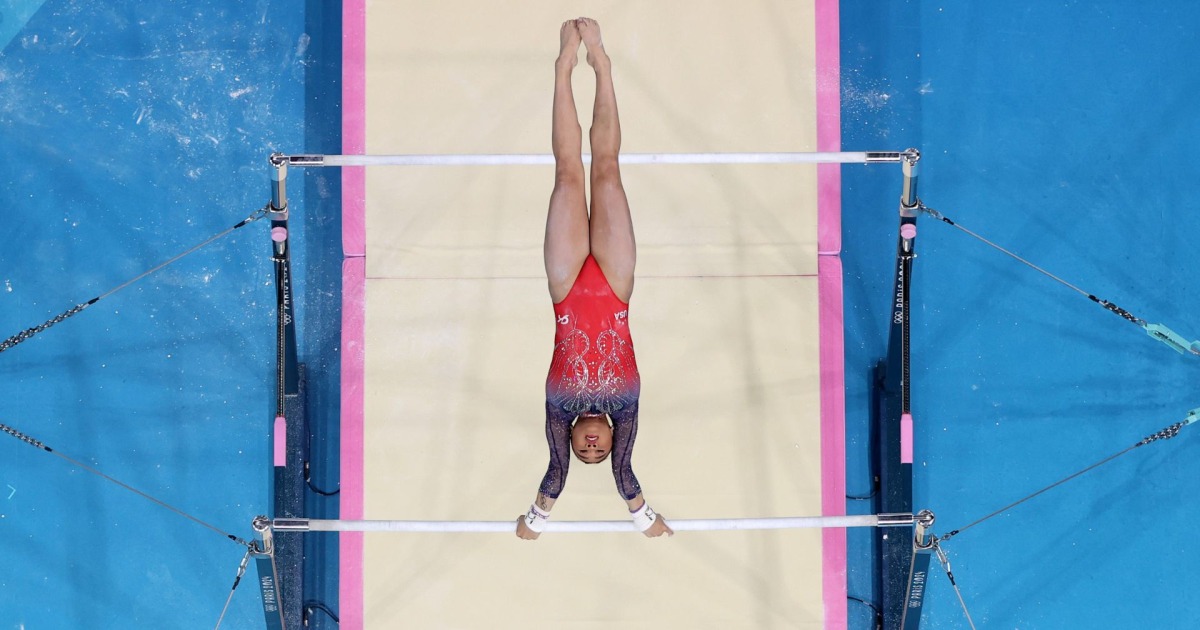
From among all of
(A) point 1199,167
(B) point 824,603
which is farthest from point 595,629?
(A) point 1199,167

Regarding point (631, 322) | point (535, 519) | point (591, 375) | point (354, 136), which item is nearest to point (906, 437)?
point (631, 322)

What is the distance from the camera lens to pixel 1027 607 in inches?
189

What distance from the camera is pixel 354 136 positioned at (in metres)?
4.82

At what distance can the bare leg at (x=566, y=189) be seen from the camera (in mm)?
3697

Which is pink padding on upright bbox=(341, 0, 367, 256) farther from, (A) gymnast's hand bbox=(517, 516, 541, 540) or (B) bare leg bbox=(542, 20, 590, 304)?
(A) gymnast's hand bbox=(517, 516, 541, 540)

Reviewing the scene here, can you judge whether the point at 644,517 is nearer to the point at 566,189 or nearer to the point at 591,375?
the point at 591,375

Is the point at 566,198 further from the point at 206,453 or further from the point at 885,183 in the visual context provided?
the point at 206,453

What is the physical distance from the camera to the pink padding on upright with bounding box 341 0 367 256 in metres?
4.81

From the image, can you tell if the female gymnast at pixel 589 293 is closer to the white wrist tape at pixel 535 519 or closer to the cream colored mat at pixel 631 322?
the white wrist tape at pixel 535 519

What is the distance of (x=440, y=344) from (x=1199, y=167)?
3.82m

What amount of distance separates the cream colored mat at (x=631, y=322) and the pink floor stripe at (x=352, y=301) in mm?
54

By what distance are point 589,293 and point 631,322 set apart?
0.97 metres

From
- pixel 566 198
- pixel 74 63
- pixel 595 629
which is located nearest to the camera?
pixel 566 198

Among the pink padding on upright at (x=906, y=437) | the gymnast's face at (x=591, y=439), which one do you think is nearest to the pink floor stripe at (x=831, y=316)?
the pink padding on upright at (x=906, y=437)
